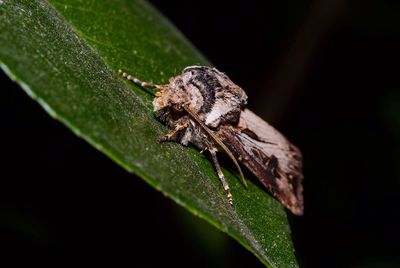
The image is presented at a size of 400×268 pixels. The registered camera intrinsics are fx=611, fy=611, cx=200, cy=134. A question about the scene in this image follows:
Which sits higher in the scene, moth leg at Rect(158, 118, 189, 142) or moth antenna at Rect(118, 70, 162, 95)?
moth antenna at Rect(118, 70, 162, 95)

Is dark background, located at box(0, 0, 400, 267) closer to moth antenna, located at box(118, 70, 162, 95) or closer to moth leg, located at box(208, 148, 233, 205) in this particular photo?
moth antenna, located at box(118, 70, 162, 95)

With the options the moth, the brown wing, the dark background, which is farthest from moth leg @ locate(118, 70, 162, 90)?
the dark background

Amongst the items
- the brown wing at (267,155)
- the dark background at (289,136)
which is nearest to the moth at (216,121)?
the brown wing at (267,155)

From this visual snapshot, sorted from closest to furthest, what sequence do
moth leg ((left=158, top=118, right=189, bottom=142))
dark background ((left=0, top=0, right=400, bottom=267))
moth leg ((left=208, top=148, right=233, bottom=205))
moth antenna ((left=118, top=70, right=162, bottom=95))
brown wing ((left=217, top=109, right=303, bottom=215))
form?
moth leg ((left=158, top=118, right=189, bottom=142)), moth leg ((left=208, top=148, right=233, bottom=205)), moth antenna ((left=118, top=70, right=162, bottom=95)), brown wing ((left=217, top=109, right=303, bottom=215)), dark background ((left=0, top=0, right=400, bottom=267))

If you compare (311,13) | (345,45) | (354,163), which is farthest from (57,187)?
(345,45)

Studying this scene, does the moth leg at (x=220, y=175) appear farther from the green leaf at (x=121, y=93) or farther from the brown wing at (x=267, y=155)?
the brown wing at (x=267, y=155)

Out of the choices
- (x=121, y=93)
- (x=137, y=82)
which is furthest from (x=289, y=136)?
(x=121, y=93)

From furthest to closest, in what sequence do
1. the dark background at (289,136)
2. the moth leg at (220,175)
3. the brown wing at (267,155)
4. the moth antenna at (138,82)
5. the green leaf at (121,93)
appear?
the dark background at (289,136) < the brown wing at (267,155) < the moth antenna at (138,82) < the moth leg at (220,175) < the green leaf at (121,93)
